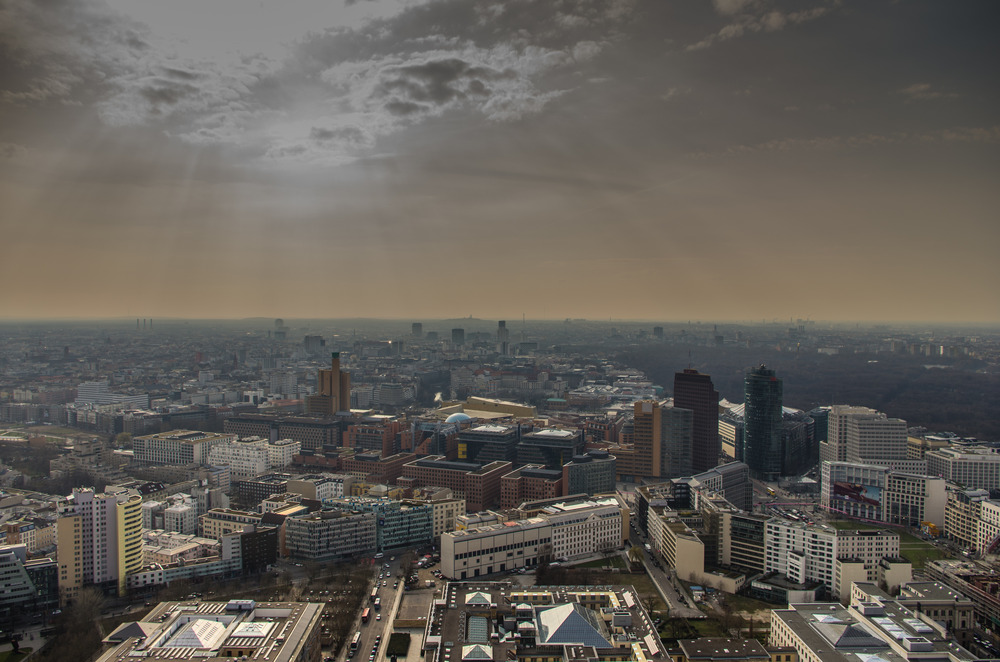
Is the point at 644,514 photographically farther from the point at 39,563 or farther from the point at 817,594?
the point at 39,563

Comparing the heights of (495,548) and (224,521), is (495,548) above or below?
above

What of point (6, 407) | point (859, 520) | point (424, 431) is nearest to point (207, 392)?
point (6, 407)

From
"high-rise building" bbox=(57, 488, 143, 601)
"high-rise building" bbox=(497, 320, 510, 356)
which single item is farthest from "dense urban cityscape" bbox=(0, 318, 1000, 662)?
"high-rise building" bbox=(497, 320, 510, 356)

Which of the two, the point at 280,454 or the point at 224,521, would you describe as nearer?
the point at 224,521

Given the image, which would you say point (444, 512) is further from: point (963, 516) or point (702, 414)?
point (963, 516)

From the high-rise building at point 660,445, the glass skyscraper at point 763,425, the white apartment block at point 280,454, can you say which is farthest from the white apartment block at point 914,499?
the white apartment block at point 280,454

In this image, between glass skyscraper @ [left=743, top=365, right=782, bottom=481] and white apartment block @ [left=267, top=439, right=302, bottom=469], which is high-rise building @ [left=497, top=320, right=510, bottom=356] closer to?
white apartment block @ [left=267, top=439, right=302, bottom=469]

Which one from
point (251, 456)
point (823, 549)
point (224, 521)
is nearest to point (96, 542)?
point (224, 521)
